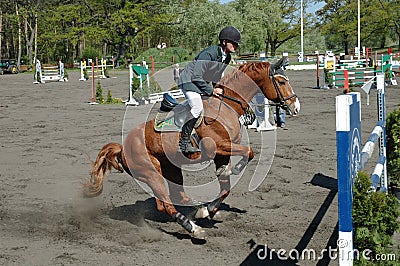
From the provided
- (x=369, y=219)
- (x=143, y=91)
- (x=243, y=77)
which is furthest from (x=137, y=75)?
(x=369, y=219)

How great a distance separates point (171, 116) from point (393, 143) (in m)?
2.88

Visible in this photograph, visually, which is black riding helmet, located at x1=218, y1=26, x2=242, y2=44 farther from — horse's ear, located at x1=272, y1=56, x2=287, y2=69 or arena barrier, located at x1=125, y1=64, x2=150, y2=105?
arena barrier, located at x1=125, y1=64, x2=150, y2=105

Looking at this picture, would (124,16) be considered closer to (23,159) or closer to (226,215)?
(23,159)

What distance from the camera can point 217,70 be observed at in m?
5.68

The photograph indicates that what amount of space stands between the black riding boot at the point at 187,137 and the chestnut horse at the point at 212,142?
3.6 inches

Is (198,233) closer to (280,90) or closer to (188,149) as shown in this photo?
(188,149)

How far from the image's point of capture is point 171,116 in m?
5.73

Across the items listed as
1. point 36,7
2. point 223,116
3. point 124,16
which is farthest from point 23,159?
point 36,7

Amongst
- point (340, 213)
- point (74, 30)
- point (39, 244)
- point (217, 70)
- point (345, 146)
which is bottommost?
point (39, 244)

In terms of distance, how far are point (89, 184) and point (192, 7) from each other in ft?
174

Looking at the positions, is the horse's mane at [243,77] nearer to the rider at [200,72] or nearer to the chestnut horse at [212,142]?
the chestnut horse at [212,142]

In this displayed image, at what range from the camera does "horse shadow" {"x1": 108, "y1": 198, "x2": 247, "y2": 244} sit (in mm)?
6094

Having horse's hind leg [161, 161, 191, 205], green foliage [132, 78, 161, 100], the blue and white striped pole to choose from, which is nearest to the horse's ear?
horse's hind leg [161, 161, 191, 205]

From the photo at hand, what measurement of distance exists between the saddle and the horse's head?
954 millimetres
